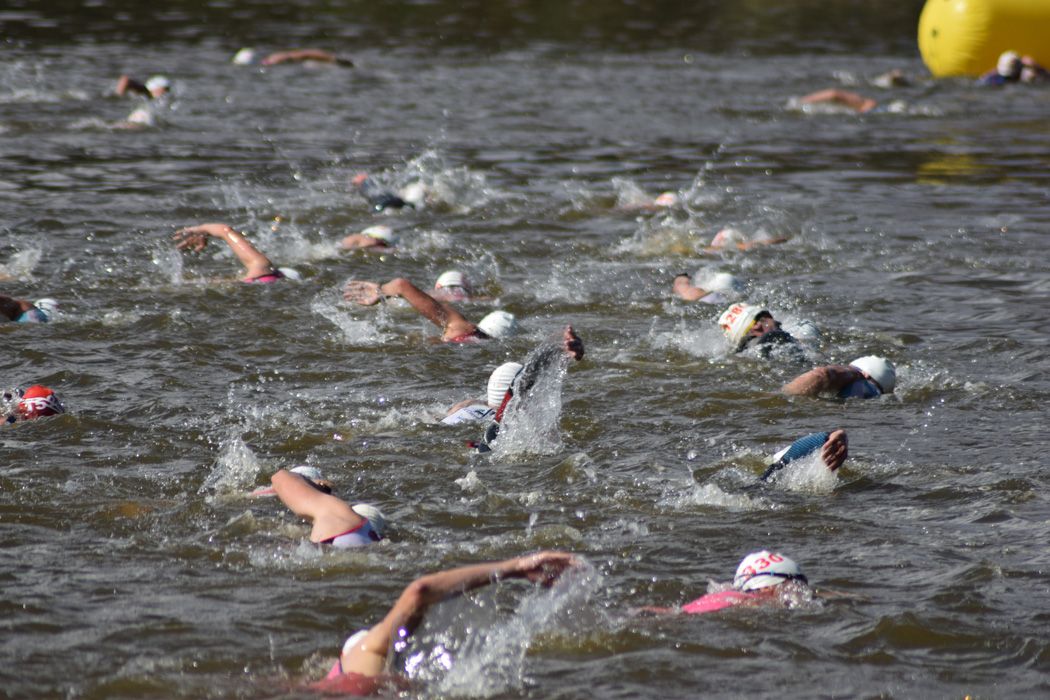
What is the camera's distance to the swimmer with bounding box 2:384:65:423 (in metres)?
10.1

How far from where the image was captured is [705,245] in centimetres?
1642

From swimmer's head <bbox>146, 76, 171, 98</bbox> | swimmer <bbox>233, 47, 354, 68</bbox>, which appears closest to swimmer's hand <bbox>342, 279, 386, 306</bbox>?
swimmer's head <bbox>146, 76, 171, 98</bbox>

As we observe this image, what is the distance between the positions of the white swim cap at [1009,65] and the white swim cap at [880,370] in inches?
672

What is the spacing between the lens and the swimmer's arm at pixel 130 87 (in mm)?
24953

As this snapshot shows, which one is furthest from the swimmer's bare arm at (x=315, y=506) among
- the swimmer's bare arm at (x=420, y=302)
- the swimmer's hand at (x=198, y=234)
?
the swimmer's hand at (x=198, y=234)

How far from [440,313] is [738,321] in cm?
248

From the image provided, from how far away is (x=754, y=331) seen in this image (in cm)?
1189

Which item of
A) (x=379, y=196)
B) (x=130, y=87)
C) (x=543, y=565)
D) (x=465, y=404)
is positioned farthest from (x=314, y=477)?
(x=130, y=87)

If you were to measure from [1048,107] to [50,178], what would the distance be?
16633mm

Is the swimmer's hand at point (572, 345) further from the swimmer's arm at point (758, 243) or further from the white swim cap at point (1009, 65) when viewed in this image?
the white swim cap at point (1009, 65)

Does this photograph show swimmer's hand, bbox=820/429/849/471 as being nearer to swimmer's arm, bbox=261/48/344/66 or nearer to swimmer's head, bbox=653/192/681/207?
swimmer's head, bbox=653/192/681/207

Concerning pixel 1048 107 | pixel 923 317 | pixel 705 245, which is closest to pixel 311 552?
pixel 923 317

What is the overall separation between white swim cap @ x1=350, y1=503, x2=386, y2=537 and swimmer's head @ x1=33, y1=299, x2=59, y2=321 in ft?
18.2

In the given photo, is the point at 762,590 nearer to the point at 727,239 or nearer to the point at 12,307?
the point at 12,307
